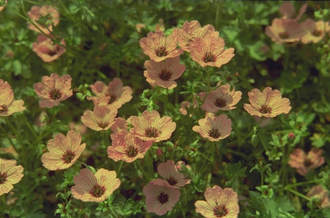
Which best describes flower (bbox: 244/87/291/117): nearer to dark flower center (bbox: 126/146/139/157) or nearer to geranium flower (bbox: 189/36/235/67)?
geranium flower (bbox: 189/36/235/67)

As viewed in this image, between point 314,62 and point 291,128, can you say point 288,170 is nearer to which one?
point 291,128

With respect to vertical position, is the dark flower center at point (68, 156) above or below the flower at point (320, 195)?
above

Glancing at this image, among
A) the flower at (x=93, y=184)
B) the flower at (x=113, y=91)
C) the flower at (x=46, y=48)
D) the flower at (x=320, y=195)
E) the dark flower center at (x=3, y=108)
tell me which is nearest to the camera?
the flower at (x=93, y=184)

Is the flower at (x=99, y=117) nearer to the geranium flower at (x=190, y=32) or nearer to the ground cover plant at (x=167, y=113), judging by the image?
the ground cover plant at (x=167, y=113)

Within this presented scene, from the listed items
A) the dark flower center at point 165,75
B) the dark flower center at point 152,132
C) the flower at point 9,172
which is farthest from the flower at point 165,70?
the flower at point 9,172

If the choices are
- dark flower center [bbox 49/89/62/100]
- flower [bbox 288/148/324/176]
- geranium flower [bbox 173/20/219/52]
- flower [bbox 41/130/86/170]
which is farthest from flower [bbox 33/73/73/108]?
flower [bbox 288/148/324/176]

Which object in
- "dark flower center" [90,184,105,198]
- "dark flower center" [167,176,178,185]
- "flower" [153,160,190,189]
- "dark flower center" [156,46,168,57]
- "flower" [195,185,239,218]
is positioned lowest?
"flower" [195,185,239,218]
